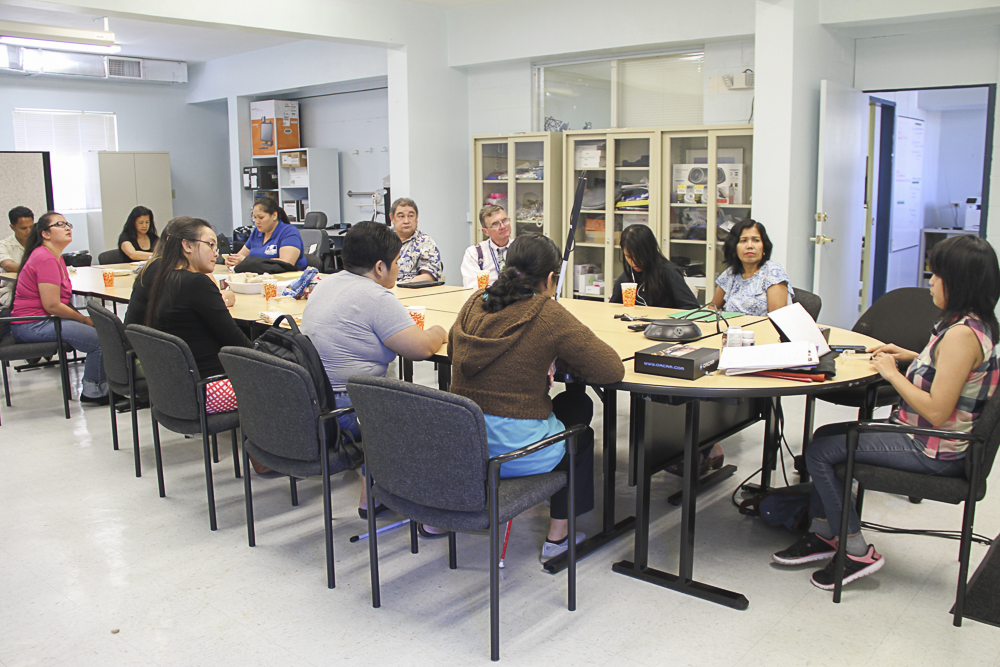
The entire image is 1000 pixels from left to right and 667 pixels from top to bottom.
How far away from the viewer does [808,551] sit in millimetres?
2771

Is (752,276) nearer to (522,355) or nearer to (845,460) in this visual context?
(845,460)

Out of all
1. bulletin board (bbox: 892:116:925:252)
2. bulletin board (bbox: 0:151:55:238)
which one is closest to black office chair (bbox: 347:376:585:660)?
bulletin board (bbox: 892:116:925:252)

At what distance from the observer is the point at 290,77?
9.91m

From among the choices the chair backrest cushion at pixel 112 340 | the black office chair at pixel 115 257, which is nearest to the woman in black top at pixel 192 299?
the chair backrest cushion at pixel 112 340

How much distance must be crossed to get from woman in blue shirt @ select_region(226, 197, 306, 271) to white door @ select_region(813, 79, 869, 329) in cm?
387

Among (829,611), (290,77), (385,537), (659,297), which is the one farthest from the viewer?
(290,77)

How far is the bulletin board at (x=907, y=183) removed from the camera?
8539 mm

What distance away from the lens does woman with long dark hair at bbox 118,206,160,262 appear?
21.7 ft

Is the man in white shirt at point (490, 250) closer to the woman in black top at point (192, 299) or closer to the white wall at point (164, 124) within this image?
the woman in black top at point (192, 299)

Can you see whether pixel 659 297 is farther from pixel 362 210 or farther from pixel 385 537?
pixel 362 210

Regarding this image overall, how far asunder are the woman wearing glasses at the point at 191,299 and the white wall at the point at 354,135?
22.1 ft

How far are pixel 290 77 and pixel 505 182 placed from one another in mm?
3800

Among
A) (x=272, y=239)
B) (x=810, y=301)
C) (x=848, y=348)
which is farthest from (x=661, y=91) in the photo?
(x=848, y=348)

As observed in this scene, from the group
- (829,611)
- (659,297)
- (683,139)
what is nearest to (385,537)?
(829,611)
